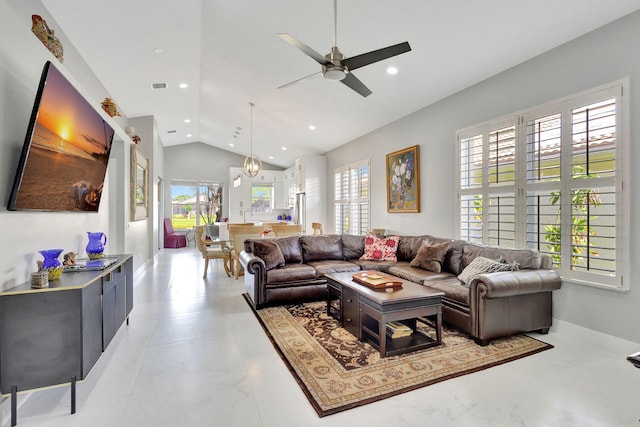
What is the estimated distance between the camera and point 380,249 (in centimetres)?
492

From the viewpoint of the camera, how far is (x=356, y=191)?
7.36m

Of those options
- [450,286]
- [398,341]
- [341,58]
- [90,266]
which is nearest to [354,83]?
[341,58]

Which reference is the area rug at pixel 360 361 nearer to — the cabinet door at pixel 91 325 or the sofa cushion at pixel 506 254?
the sofa cushion at pixel 506 254

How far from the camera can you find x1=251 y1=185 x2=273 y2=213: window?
11195mm

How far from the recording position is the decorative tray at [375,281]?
297 cm

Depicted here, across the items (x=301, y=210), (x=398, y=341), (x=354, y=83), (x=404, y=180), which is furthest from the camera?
(x=301, y=210)

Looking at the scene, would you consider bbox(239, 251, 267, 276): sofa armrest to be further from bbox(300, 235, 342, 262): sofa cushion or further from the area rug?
bbox(300, 235, 342, 262): sofa cushion

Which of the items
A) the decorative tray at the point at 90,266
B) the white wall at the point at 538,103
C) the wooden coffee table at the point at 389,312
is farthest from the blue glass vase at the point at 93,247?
the white wall at the point at 538,103

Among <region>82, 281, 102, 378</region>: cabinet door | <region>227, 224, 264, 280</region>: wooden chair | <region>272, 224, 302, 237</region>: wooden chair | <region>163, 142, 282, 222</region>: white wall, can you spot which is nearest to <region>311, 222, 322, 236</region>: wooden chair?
<region>272, 224, 302, 237</region>: wooden chair

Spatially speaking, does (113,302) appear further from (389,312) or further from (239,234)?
(239,234)

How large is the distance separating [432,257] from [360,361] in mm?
2034

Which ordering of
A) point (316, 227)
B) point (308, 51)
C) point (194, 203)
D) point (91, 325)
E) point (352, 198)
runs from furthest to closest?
point (194, 203) → point (316, 227) → point (352, 198) → point (308, 51) → point (91, 325)

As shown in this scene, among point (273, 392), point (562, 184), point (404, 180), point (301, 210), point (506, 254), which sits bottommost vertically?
point (273, 392)

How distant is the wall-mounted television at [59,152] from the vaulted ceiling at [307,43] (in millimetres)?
1380
